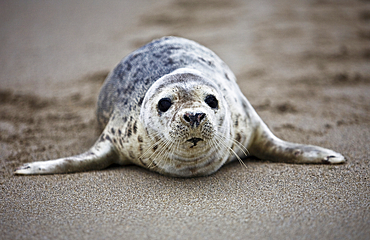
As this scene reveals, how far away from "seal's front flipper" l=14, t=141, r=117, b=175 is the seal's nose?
1.05 meters

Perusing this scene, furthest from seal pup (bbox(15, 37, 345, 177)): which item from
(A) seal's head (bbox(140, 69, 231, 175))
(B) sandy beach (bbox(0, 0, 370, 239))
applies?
(B) sandy beach (bbox(0, 0, 370, 239))

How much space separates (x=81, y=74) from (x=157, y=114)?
141 inches

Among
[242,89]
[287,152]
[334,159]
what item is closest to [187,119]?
[287,152]

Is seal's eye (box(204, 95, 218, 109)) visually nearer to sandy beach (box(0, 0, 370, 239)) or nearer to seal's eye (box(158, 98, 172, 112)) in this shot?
seal's eye (box(158, 98, 172, 112))

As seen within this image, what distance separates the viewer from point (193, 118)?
2.42m

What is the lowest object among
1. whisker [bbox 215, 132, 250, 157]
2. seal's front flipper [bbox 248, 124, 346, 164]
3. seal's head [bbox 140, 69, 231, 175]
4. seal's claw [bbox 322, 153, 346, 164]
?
seal's claw [bbox 322, 153, 346, 164]

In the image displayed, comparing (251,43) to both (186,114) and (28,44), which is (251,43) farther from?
(186,114)

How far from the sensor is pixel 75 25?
7.85m

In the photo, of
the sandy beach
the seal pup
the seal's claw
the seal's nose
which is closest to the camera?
the sandy beach

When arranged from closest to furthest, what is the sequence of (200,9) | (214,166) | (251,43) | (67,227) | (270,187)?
(67,227)
(270,187)
(214,166)
(251,43)
(200,9)

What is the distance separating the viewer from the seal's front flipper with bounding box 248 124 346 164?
3039 millimetres

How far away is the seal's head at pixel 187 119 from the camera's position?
2.48 m

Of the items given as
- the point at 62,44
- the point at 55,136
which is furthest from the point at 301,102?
the point at 62,44

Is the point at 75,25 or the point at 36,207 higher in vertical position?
the point at 75,25
